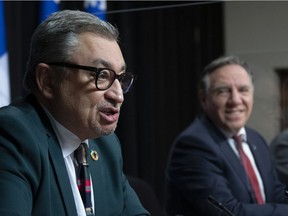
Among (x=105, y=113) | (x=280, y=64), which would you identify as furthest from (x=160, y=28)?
(x=105, y=113)

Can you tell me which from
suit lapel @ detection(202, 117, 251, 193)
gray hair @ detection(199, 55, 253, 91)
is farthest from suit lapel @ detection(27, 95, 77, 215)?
gray hair @ detection(199, 55, 253, 91)

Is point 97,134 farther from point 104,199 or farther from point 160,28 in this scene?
point 160,28

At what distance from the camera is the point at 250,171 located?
216cm

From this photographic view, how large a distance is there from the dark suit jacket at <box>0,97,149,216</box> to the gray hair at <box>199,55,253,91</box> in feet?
3.14

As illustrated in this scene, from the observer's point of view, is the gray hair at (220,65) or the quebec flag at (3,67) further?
the quebec flag at (3,67)

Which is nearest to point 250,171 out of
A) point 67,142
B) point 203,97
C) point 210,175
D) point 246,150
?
point 246,150

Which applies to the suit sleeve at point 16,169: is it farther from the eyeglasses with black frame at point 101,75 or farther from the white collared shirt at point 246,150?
the white collared shirt at point 246,150

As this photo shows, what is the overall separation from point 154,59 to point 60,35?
1.54 metres

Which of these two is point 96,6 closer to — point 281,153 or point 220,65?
point 220,65

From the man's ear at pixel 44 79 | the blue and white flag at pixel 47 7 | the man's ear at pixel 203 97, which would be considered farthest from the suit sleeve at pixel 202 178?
the blue and white flag at pixel 47 7

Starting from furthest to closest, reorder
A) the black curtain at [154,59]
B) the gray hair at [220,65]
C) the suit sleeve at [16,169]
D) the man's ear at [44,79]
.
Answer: the black curtain at [154,59] → the gray hair at [220,65] → the man's ear at [44,79] → the suit sleeve at [16,169]

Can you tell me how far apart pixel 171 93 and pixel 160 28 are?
0.41 m

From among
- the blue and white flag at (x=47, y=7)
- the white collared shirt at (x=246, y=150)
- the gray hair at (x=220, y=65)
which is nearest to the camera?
the white collared shirt at (x=246, y=150)

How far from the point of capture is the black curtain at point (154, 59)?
241 cm
